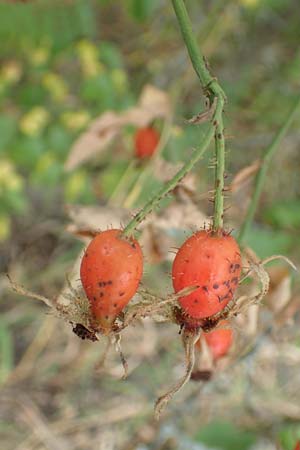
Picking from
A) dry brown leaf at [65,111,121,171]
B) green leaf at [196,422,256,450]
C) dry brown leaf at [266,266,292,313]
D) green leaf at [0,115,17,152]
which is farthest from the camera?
green leaf at [0,115,17,152]

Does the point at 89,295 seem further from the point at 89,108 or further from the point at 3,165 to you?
the point at 89,108

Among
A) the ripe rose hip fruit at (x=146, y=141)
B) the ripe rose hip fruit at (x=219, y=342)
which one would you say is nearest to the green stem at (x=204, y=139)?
the ripe rose hip fruit at (x=219, y=342)

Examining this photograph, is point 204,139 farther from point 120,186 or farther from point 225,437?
point 225,437

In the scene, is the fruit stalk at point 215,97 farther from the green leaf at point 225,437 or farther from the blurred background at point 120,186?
the green leaf at point 225,437

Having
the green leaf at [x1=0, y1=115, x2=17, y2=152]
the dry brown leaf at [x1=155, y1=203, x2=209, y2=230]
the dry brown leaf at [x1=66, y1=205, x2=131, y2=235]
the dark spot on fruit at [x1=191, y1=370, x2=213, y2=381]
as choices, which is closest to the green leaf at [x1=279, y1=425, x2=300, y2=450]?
the dark spot on fruit at [x1=191, y1=370, x2=213, y2=381]

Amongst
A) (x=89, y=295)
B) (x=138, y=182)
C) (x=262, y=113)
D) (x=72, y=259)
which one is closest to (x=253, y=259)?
(x=89, y=295)

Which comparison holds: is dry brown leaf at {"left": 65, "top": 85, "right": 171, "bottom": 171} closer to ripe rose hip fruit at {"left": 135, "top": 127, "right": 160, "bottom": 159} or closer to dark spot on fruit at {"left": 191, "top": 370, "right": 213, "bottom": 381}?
ripe rose hip fruit at {"left": 135, "top": 127, "right": 160, "bottom": 159}

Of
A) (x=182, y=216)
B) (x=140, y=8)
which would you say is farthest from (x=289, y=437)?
(x=140, y=8)
